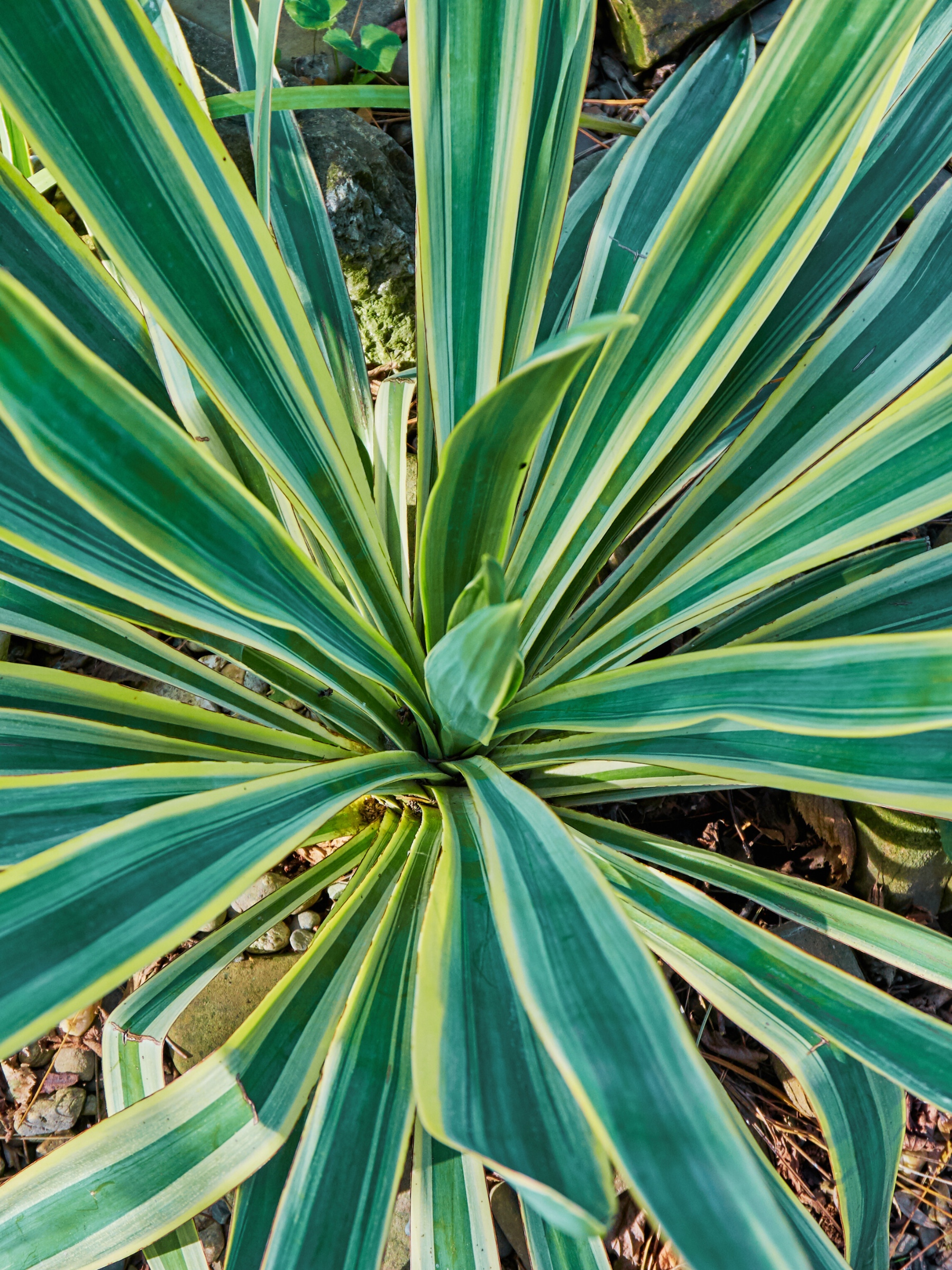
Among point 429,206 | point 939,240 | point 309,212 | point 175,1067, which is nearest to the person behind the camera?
point 429,206

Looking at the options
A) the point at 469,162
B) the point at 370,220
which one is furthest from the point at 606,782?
the point at 370,220

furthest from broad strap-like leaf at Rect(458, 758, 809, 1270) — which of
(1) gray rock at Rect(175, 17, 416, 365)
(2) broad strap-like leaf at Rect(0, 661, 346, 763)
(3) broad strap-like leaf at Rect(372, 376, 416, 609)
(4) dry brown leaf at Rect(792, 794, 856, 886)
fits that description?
(1) gray rock at Rect(175, 17, 416, 365)

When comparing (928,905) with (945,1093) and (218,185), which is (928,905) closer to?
(945,1093)

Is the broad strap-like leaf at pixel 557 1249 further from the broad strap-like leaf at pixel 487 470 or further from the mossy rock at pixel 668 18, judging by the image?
the mossy rock at pixel 668 18

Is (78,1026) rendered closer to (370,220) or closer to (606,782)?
(606,782)

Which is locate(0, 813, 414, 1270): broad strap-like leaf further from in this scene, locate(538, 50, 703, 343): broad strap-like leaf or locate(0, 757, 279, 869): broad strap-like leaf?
locate(538, 50, 703, 343): broad strap-like leaf

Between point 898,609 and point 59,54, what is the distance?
95 centimetres

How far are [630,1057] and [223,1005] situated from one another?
893mm

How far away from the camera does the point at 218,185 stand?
2.41ft

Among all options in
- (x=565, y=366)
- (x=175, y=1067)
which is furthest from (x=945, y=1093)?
(x=175, y=1067)

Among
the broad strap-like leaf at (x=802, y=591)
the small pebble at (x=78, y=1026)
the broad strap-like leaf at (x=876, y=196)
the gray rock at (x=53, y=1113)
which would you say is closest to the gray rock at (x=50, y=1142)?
the gray rock at (x=53, y=1113)

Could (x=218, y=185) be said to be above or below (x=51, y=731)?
above

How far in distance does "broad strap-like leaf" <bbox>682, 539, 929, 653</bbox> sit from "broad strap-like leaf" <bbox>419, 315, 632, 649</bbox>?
14.6 inches

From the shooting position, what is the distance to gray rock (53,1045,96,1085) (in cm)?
116
